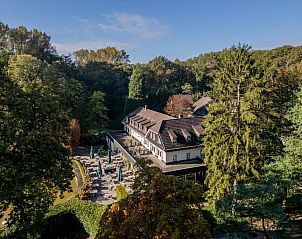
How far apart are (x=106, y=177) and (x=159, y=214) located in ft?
83.4

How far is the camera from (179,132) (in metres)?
34.5

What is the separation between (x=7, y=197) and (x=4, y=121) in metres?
3.24

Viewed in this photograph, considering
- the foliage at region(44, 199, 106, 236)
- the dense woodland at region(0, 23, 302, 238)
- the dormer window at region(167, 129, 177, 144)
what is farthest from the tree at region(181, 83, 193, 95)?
the foliage at region(44, 199, 106, 236)


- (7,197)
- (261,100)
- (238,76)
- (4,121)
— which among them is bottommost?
(7,197)

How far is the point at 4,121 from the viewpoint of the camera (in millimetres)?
11180

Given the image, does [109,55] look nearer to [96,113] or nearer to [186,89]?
[186,89]

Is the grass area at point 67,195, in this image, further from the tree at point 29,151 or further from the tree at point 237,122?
the tree at point 237,122

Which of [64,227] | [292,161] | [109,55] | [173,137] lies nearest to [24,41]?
[109,55]

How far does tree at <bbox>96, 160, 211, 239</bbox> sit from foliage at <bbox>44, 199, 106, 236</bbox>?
10827mm

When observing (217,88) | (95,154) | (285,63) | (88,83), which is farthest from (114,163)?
(285,63)

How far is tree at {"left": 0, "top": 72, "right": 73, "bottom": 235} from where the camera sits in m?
11.7

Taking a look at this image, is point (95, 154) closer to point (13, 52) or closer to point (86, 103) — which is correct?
point (86, 103)

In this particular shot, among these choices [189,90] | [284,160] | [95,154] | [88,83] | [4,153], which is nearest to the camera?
[4,153]

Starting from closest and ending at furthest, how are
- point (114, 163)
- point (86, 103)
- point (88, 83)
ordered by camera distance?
point (114, 163), point (86, 103), point (88, 83)
